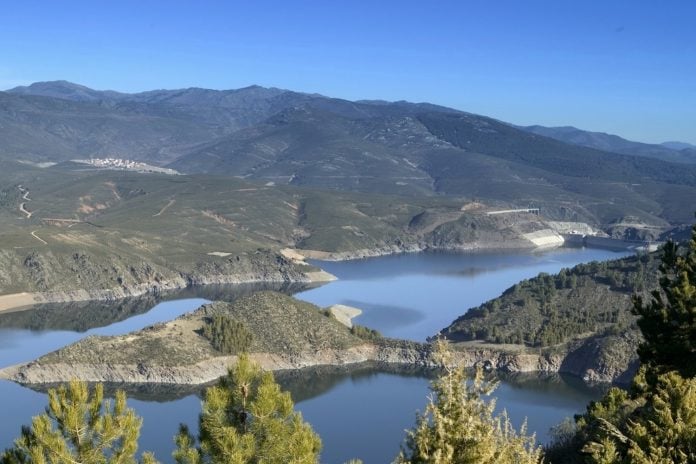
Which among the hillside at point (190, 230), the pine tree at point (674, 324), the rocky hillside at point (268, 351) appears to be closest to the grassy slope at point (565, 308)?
the rocky hillside at point (268, 351)

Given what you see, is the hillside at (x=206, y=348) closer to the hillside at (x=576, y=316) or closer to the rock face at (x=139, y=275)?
Answer: the hillside at (x=576, y=316)

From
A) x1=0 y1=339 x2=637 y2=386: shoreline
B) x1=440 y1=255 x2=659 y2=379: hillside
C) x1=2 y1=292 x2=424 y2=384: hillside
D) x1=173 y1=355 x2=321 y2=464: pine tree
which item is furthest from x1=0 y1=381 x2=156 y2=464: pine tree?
x1=440 y1=255 x2=659 y2=379: hillside

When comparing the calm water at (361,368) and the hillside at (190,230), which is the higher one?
the hillside at (190,230)

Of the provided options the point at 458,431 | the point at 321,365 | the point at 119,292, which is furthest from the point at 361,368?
the point at 458,431

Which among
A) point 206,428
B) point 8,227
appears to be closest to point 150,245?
point 8,227

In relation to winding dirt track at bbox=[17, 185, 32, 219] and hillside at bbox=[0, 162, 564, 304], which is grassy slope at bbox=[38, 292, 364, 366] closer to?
hillside at bbox=[0, 162, 564, 304]

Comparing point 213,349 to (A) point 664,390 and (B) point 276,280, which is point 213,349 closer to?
(A) point 664,390

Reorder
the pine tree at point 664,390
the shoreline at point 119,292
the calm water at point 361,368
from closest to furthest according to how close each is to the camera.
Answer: the pine tree at point 664,390 < the calm water at point 361,368 < the shoreline at point 119,292
